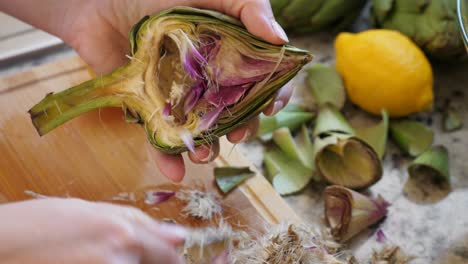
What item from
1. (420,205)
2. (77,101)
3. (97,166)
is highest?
(77,101)

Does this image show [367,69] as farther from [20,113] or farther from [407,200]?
[20,113]

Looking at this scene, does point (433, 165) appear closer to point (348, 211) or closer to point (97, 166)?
point (348, 211)

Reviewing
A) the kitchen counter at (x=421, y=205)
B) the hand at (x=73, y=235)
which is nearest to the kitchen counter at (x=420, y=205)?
the kitchen counter at (x=421, y=205)

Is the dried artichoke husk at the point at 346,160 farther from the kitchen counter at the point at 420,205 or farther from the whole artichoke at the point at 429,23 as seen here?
the whole artichoke at the point at 429,23

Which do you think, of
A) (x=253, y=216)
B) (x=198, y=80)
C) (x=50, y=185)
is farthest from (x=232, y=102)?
(x=50, y=185)

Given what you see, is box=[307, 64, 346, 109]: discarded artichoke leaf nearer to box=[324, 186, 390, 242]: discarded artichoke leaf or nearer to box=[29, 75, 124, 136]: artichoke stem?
box=[324, 186, 390, 242]: discarded artichoke leaf

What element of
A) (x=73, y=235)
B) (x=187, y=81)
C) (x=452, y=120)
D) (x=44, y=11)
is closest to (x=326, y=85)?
(x=452, y=120)

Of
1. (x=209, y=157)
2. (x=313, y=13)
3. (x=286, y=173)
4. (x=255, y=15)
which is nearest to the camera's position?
(x=255, y=15)
